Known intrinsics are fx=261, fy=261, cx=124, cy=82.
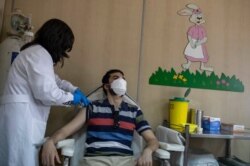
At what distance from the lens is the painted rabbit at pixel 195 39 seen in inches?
102

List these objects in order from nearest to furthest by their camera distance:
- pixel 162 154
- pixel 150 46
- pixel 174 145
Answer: pixel 162 154, pixel 174 145, pixel 150 46

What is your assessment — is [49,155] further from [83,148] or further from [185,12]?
[185,12]

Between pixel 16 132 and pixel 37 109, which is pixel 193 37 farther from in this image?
pixel 16 132

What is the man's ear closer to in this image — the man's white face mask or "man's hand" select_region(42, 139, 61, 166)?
the man's white face mask

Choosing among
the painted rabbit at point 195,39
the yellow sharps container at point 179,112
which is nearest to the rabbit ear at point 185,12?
the painted rabbit at point 195,39

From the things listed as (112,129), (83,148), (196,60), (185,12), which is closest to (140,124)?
(112,129)

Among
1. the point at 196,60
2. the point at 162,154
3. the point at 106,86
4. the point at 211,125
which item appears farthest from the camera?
the point at 196,60

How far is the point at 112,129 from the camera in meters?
Result: 1.85

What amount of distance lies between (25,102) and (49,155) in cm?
33

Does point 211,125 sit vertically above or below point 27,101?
below

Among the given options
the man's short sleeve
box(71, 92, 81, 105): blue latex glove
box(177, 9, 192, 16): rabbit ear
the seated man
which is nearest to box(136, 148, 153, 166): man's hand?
the seated man

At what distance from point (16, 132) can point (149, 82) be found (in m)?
1.34

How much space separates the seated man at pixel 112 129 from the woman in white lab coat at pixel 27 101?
0.22 m

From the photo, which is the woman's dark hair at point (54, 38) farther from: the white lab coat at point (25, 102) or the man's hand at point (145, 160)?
the man's hand at point (145, 160)
